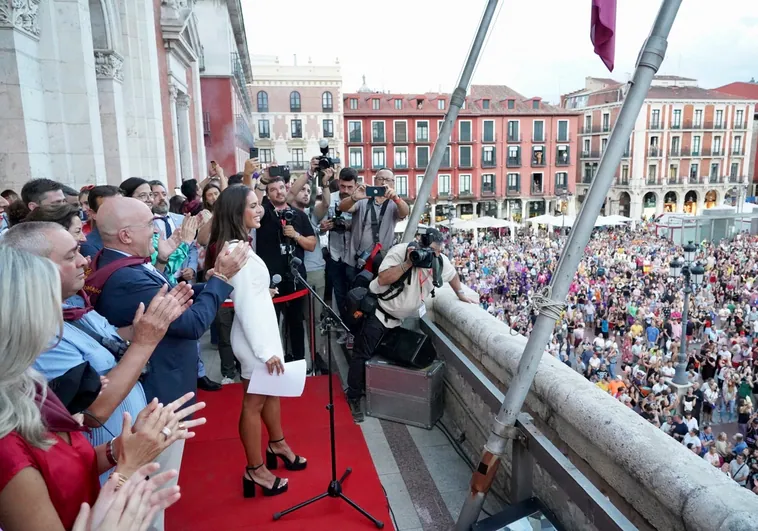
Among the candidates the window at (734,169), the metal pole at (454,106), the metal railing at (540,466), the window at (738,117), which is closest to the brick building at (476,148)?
the window at (738,117)

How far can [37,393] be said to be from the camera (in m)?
1.38

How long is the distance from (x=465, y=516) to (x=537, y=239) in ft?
102

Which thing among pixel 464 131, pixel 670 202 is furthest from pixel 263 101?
pixel 670 202

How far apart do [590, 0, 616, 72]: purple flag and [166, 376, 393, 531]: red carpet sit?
2.61 m

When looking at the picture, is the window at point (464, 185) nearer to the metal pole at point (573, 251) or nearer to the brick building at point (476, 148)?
the brick building at point (476, 148)

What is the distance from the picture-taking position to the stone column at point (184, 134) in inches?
552

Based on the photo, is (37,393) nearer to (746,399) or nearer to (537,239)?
(746,399)

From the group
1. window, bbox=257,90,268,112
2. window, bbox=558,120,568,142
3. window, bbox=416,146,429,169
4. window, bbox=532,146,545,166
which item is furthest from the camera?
window, bbox=558,120,568,142

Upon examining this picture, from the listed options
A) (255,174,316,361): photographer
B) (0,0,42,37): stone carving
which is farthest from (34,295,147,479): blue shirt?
(0,0,42,37): stone carving

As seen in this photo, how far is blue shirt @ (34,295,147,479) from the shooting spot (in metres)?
1.69

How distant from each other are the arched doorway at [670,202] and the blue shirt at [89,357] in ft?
170

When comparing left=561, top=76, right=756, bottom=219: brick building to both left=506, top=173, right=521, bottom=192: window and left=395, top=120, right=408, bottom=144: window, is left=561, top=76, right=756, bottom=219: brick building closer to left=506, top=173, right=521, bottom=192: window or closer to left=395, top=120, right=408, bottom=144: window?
left=506, top=173, right=521, bottom=192: window

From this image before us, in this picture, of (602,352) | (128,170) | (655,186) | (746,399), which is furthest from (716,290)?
Answer: (655,186)

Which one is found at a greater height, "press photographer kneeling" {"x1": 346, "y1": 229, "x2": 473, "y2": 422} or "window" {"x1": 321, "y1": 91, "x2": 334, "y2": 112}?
"window" {"x1": 321, "y1": 91, "x2": 334, "y2": 112}
